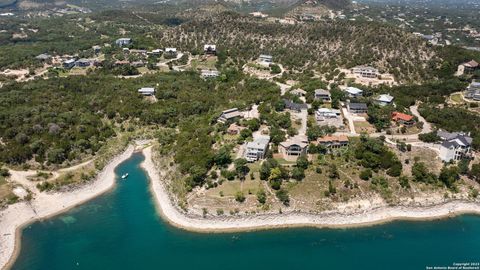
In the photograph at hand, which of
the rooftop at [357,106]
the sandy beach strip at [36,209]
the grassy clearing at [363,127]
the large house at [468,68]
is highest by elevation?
the large house at [468,68]

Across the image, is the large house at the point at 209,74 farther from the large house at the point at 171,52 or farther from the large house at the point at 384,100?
the large house at the point at 384,100

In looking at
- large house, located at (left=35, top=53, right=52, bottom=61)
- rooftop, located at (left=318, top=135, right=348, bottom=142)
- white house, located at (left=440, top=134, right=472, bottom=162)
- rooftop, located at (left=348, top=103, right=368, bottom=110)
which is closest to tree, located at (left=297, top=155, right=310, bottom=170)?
rooftop, located at (left=318, top=135, right=348, bottom=142)

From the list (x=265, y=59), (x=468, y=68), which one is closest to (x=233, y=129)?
(x=265, y=59)

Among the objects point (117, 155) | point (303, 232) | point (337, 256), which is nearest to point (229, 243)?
point (303, 232)

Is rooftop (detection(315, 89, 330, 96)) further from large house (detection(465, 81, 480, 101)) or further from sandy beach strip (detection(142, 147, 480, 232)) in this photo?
sandy beach strip (detection(142, 147, 480, 232))

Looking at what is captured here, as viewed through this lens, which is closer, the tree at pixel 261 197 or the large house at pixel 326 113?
the tree at pixel 261 197

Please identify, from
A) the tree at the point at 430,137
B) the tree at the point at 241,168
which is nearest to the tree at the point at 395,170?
the tree at the point at 430,137
